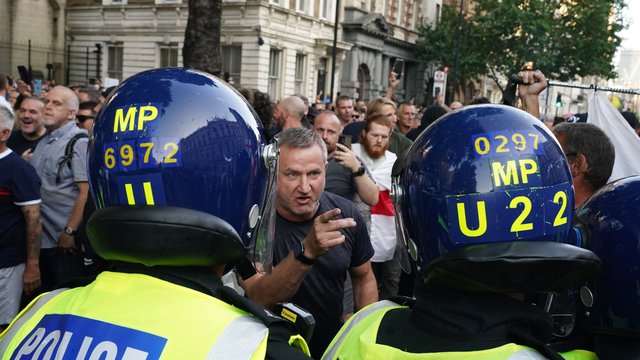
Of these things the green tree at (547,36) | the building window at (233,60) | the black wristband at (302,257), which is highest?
the green tree at (547,36)

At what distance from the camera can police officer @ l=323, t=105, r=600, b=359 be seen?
1.40 meters

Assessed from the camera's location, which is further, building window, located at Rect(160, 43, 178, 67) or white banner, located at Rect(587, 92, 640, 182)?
building window, located at Rect(160, 43, 178, 67)

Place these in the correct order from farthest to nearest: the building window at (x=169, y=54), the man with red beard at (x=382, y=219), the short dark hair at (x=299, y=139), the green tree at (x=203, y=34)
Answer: the building window at (x=169, y=54) < the green tree at (x=203, y=34) < the man with red beard at (x=382, y=219) < the short dark hair at (x=299, y=139)

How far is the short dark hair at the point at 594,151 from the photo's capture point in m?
3.05

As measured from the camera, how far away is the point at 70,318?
1420 mm

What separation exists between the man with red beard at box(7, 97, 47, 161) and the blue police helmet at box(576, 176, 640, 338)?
4.97 meters

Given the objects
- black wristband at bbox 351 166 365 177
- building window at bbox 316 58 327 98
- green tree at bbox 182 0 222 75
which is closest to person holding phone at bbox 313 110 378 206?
black wristband at bbox 351 166 365 177

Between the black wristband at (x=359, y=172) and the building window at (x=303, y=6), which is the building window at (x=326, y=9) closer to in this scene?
the building window at (x=303, y=6)

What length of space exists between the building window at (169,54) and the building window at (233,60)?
2.91 meters

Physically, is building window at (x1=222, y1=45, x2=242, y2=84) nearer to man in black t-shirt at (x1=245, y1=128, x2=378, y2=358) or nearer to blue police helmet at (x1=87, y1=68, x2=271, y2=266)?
man in black t-shirt at (x1=245, y1=128, x2=378, y2=358)

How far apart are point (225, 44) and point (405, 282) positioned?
23.9 m

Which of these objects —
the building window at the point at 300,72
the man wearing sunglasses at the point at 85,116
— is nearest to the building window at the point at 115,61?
the building window at the point at 300,72

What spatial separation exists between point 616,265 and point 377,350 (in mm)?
686

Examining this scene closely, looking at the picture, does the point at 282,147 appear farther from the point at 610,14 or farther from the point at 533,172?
the point at 610,14
